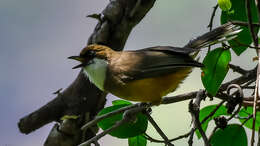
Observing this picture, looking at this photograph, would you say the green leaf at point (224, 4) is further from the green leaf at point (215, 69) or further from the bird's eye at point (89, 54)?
the bird's eye at point (89, 54)

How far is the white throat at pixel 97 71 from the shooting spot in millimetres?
3129

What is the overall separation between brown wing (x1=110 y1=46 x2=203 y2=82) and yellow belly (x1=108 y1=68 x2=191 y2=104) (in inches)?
1.8

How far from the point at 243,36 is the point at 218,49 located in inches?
8.9

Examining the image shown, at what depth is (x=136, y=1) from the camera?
3.25 metres

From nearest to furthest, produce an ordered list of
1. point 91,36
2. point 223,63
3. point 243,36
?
point 223,63 → point 243,36 → point 91,36

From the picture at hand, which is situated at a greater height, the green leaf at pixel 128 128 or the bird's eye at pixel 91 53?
the bird's eye at pixel 91 53

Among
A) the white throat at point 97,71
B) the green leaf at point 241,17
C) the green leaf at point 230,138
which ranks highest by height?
the green leaf at point 241,17

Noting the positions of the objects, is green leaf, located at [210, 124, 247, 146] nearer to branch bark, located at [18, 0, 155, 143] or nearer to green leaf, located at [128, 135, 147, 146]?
green leaf, located at [128, 135, 147, 146]

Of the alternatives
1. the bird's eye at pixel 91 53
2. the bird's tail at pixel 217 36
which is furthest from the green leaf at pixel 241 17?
the bird's eye at pixel 91 53

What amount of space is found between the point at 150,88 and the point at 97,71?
46cm

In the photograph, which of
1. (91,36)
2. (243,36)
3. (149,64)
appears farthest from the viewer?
(91,36)

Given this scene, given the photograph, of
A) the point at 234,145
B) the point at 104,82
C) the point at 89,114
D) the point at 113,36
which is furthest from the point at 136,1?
the point at 234,145

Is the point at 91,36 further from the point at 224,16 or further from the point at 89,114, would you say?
the point at 224,16

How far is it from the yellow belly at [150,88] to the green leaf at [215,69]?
68 centimetres
